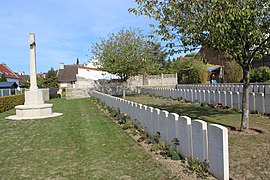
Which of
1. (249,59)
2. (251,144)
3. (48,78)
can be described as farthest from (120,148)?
(48,78)

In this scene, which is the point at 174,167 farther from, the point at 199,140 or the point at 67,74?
the point at 67,74

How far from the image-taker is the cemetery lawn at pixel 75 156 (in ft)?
16.7

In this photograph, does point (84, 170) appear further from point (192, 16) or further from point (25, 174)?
point (192, 16)

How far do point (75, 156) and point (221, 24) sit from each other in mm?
4657

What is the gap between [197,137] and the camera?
4.89 metres

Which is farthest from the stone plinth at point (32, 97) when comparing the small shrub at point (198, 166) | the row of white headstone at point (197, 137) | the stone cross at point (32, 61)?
the small shrub at point (198, 166)

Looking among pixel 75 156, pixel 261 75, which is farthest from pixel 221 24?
pixel 261 75

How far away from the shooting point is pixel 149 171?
503 cm

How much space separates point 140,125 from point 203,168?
14.2 ft

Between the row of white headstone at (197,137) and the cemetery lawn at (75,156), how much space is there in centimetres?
67

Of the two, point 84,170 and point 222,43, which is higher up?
point 222,43

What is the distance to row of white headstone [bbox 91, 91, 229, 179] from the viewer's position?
4227mm

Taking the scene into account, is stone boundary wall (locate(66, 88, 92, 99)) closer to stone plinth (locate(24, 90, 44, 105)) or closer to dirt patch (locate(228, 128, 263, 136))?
stone plinth (locate(24, 90, 44, 105))

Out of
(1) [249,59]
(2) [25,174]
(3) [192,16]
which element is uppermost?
(3) [192,16]
